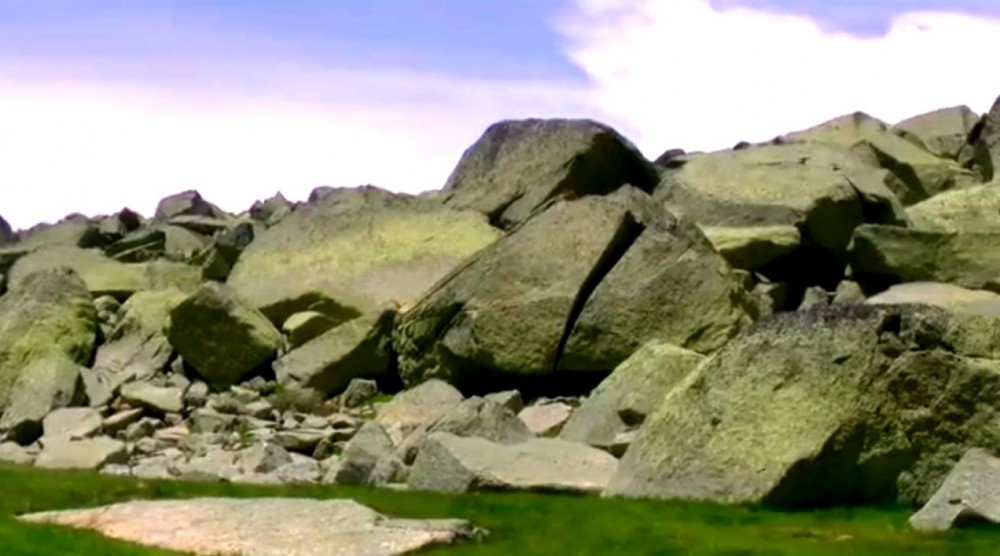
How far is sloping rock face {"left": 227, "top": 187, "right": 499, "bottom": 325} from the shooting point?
72562 millimetres

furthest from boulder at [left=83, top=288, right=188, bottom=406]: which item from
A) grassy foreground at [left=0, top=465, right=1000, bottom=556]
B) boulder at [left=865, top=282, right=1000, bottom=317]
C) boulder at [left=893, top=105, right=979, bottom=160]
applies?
boulder at [left=893, top=105, right=979, bottom=160]

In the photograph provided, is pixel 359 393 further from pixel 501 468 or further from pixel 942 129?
pixel 942 129

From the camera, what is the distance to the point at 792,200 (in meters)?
73.8

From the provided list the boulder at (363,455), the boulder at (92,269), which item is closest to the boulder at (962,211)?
the boulder at (363,455)

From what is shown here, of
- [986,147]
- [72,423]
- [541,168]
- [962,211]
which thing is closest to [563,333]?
[541,168]

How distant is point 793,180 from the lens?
76250mm

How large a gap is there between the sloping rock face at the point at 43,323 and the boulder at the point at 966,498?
40.5m

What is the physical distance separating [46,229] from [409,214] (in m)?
35.6

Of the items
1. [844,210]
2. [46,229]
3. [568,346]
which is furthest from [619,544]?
[46,229]

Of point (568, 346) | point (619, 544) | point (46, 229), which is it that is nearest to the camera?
point (619, 544)

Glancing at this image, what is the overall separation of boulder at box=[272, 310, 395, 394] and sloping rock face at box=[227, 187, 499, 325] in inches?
58.4

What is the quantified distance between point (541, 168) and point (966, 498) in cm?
4204

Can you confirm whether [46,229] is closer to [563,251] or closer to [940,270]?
[563,251]

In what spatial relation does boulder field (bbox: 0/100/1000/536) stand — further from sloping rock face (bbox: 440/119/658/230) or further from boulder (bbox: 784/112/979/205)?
boulder (bbox: 784/112/979/205)
